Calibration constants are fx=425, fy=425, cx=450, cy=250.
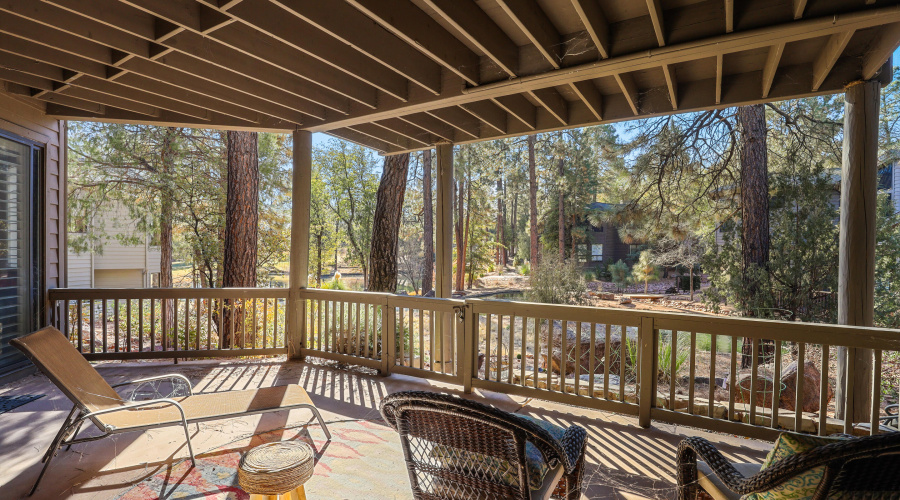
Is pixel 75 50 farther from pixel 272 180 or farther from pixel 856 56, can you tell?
pixel 272 180

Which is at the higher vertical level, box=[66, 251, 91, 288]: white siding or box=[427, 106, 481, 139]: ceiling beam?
box=[427, 106, 481, 139]: ceiling beam

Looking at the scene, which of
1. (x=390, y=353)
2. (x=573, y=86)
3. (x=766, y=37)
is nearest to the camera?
(x=766, y=37)

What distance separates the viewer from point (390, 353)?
14.7 feet

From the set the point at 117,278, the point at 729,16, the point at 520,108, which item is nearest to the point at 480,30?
the point at 729,16

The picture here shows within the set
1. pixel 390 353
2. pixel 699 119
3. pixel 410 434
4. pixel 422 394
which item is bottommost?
pixel 390 353

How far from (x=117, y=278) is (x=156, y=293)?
10450mm

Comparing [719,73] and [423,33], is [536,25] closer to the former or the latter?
[423,33]

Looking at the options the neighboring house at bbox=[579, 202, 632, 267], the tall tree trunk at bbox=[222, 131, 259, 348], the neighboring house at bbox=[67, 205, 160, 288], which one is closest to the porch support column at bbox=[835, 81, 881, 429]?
the tall tree trunk at bbox=[222, 131, 259, 348]

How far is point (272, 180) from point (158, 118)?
6.36 m

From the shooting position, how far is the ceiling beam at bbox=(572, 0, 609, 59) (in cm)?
240

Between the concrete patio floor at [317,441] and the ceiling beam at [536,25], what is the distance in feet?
8.84

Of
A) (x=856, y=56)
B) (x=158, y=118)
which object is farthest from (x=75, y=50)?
(x=856, y=56)

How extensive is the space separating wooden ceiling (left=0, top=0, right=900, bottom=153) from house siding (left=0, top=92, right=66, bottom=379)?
164mm

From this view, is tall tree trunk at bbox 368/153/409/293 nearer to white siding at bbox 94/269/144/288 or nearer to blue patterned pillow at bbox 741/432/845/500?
blue patterned pillow at bbox 741/432/845/500
